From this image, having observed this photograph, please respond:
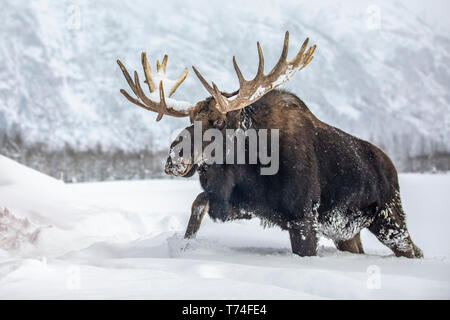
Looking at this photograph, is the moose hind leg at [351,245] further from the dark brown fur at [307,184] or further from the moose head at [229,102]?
the moose head at [229,102]

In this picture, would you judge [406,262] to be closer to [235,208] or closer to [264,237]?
[235,208]

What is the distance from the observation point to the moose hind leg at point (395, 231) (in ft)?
16.8

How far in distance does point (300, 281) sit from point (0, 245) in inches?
160

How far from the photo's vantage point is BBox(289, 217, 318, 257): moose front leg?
4.51 meters

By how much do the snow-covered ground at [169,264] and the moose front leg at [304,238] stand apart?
0.12m

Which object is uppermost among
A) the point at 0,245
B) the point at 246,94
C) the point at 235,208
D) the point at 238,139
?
the point at 246,94

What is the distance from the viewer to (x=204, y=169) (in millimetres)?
4789

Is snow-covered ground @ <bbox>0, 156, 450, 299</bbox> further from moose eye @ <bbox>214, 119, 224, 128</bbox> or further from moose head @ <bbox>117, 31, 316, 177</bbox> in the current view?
moose eye @ <bbox>214, 119, 224, 128</bbox>

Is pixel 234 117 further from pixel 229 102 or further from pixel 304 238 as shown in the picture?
pixel 304 238

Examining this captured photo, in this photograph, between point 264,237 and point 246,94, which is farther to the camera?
point 264,237

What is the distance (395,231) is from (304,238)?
1.20 meters

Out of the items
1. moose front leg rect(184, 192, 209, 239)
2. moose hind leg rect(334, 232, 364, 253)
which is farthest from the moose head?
moose hind leg rect(334, 232, 364, 253)

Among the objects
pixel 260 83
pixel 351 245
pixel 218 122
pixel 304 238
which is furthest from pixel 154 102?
pixel 351 245
